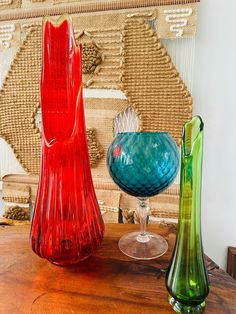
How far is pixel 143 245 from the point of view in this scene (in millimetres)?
406

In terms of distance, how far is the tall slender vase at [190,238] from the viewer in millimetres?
240

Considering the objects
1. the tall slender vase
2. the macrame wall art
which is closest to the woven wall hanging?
the macrame wall art

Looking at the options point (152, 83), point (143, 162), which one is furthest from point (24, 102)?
point (143, 162)

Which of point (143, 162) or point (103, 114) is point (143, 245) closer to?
point (143, 162)

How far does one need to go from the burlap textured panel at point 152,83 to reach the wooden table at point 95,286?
1.11 ft

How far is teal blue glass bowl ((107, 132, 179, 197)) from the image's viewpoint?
0.36 meters

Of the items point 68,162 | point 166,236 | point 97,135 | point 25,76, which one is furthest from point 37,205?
point 25,76

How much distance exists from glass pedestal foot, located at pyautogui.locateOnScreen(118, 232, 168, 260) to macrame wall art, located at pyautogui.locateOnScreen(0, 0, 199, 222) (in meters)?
0.27

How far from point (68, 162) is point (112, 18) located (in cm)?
46

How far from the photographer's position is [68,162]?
1.06 ft

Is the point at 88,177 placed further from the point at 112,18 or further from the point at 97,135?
the point at 112,18

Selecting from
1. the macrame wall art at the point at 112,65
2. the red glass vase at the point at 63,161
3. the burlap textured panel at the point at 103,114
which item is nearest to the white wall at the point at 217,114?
the macrame wall art at the point at 112,65

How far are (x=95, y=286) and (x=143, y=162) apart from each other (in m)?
0.18

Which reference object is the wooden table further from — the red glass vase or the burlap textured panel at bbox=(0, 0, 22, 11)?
the burlap textured panel at bbox=(0, 0, 22, 11)
